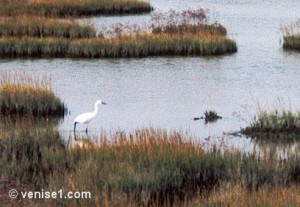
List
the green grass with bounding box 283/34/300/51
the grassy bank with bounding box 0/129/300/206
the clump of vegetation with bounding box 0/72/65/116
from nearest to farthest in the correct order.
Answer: the grassy bank with bounding box 0/129/300/206
the clump of vegetation with bounding box 0/72/65/116
the green grass with bounding box 283/34/300/51

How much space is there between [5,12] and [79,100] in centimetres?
1882

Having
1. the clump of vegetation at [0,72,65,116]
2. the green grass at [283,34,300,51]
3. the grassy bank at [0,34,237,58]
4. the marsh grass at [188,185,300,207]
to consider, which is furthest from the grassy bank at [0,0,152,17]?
the marsh grass at [188,185,300,207]

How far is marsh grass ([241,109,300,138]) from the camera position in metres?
16.9

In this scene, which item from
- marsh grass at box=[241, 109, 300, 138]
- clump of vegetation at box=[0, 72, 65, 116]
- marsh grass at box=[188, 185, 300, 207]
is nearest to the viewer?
marsh grass at box=[188, 185, 300, 207]

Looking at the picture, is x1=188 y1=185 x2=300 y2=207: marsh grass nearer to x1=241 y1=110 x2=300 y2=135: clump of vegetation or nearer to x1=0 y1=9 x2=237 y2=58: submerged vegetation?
x1=241 y1=110 x2=300 y2=135: clump of vegetation

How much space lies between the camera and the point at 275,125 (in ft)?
55.6

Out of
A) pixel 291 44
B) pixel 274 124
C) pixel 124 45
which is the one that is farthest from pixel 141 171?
pixel 291 44

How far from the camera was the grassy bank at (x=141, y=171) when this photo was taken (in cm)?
1038

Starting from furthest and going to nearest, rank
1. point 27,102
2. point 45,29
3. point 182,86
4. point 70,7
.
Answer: point 70,7, point 45,29, point 182,86, point 27,102

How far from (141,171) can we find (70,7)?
3255 cm

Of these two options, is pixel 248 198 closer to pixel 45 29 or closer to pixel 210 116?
pixel 210 116

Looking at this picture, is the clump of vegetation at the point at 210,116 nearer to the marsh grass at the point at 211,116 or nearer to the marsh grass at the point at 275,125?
the marsh grass at the point at 211,116

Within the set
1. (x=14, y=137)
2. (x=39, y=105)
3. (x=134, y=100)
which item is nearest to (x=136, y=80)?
(x=134, y=100)

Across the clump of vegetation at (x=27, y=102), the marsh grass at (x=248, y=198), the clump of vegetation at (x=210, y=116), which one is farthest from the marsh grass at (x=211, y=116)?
the marsh grass at (x=248, y=198)
